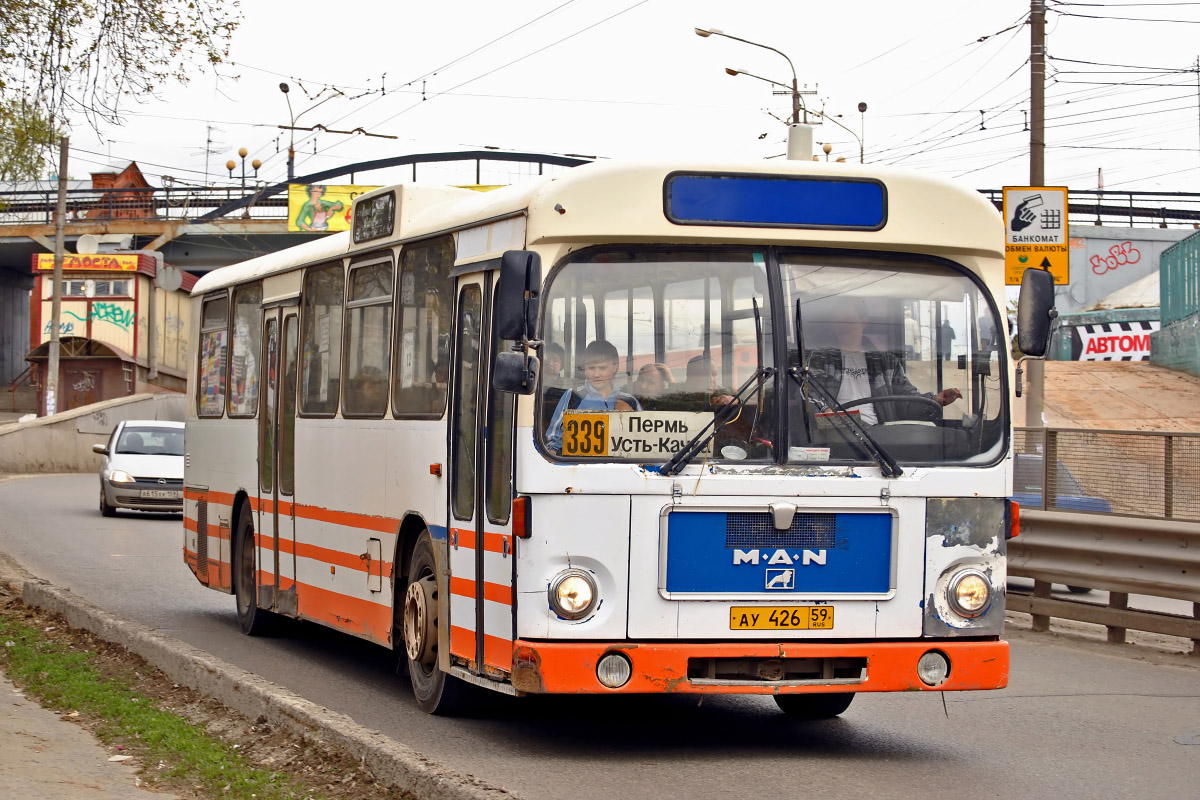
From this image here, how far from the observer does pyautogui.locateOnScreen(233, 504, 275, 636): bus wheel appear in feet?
40.0

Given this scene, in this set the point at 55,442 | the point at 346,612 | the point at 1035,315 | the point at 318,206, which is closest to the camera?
the point at 1035,315

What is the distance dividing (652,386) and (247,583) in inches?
244

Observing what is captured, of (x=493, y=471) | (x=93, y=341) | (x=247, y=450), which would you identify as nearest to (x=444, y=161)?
(x=93, y=341)

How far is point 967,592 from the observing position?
7438mm

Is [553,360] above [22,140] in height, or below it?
below

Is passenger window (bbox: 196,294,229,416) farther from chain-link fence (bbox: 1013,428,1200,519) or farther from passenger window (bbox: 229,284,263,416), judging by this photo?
chain-link fence (bbox: 1013,428,1200,519)

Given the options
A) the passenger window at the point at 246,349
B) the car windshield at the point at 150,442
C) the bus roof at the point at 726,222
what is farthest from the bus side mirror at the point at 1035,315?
the car windshield at the point at 150,442

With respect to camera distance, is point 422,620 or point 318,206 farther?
point 318,206

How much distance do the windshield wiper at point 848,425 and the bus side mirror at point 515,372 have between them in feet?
4.01

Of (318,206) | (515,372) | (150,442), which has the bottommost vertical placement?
(150,442)

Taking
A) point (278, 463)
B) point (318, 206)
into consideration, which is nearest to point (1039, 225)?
point (278, 463)

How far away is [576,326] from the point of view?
726cm

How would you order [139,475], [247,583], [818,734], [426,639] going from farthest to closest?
[139,475]
[247,583]
[426,639]
[818,734]

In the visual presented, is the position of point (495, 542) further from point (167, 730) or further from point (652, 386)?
point (167, 730)
